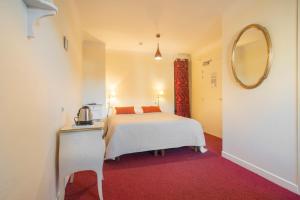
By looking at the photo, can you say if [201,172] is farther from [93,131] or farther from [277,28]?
[277,28]

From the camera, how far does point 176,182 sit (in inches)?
81.2

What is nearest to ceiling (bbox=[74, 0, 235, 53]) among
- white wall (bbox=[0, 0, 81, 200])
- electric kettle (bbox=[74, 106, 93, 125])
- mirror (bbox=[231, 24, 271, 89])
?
mirror (bbox=[231, 24, 271, 89])

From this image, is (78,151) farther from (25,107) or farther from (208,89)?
(208,89)

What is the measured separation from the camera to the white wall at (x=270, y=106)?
182 cm

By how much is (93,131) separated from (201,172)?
5.30ft

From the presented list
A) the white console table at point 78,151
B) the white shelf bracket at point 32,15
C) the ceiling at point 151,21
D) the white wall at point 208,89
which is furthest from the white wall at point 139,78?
the white shelf bracket at point 32,15

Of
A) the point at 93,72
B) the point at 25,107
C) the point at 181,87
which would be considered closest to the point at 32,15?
the point at 25,107

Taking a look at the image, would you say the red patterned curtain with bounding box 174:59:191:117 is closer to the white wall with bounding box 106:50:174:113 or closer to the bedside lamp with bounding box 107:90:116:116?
the white wall with bounding box 106:50:174:113

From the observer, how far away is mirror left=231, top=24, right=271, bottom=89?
2.07 meters

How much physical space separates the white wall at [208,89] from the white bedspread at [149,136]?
1.59m

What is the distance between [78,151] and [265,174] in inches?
89.7

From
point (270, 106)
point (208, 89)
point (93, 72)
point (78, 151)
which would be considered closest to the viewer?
point (78, 151)

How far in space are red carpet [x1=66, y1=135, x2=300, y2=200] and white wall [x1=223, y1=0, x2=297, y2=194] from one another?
23 centimetres

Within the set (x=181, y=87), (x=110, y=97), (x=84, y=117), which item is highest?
(x=181, y=87)
